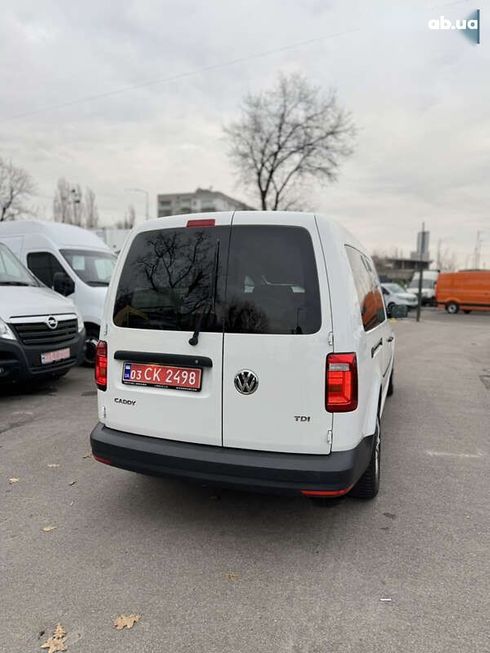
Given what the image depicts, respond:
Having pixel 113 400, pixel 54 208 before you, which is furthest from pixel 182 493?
pixel 54 208

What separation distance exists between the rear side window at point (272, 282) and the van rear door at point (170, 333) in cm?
10

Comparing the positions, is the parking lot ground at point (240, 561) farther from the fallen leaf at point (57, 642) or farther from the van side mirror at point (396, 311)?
the van side mirror at point (396, 311)

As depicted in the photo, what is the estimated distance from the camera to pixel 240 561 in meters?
2.87

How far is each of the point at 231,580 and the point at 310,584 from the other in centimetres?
44

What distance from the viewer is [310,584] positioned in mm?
2660

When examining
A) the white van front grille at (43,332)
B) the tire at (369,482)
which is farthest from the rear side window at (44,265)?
the tire at (369,482)

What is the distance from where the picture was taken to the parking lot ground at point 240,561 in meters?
Answer: 2.29

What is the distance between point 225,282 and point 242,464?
1.09 m

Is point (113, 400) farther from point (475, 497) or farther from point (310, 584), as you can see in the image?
point (475, 497)

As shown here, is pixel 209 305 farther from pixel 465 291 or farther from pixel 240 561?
pixel 465 291

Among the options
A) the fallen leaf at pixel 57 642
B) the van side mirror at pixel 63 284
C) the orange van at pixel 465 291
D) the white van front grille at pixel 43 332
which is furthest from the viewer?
the orange van at pixel 465 291

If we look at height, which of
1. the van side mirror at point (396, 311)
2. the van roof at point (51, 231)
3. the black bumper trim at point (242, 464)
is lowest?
the black bumper trim at point (242, 464)

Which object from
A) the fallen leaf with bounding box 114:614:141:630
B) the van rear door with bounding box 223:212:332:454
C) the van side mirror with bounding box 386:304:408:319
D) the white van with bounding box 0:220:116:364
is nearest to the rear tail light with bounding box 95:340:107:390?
the van rear door with bounding box 223:212:332:454

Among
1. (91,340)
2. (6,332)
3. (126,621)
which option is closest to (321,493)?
(126,621)
